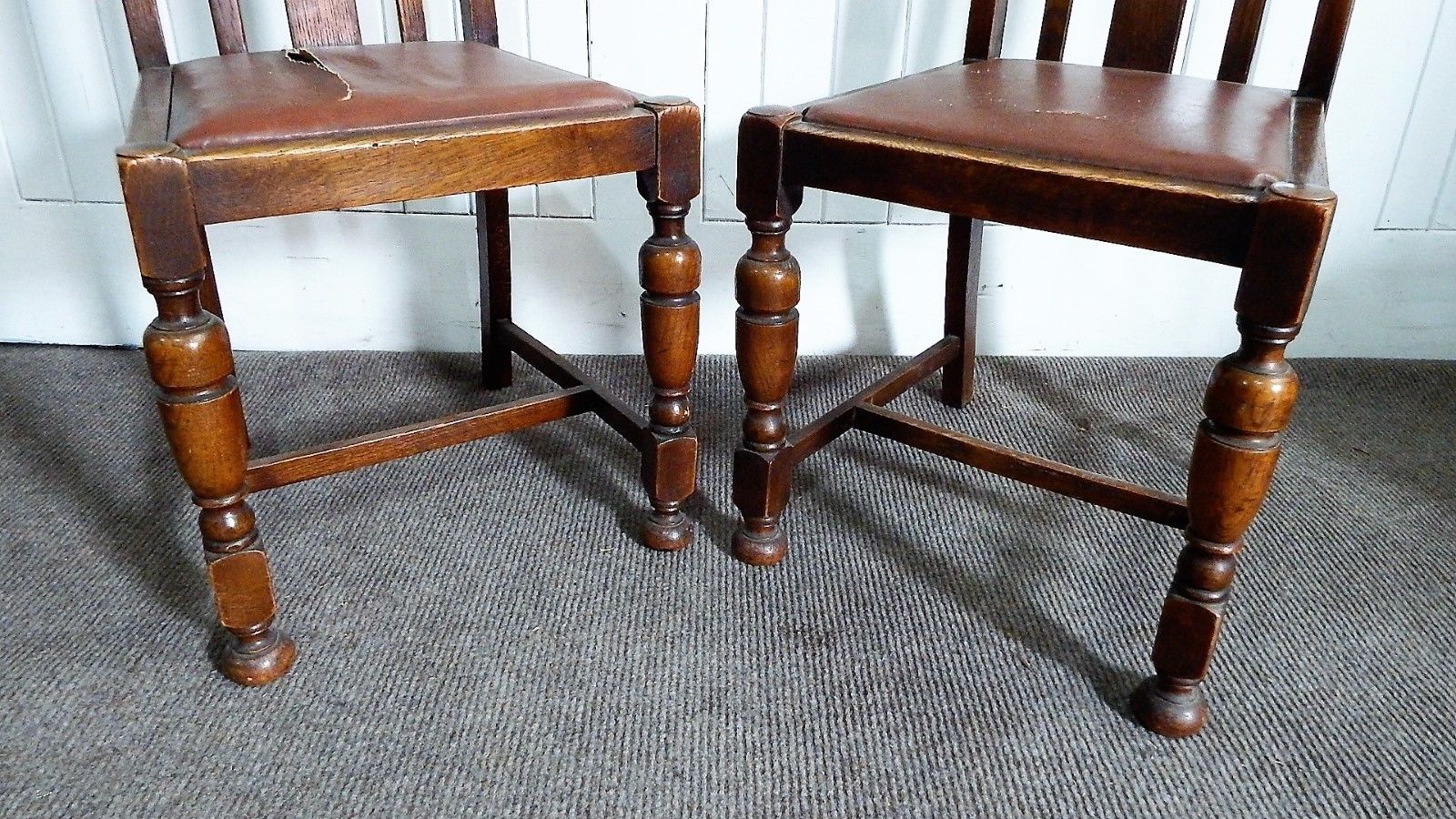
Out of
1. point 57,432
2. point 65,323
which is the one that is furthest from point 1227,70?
point 65,323

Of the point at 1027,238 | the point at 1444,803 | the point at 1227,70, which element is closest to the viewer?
the point at 1444,803

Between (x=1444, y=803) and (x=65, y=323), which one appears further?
(x=65, y=323)

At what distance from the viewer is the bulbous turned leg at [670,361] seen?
3.04 ft

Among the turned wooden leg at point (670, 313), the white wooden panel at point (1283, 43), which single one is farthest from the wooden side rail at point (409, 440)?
the white wooden panel at point (1283, 43)

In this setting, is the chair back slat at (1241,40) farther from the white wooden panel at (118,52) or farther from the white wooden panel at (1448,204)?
the white wooden panel at (118,52)

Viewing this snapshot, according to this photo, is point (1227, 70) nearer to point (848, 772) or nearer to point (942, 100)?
point (942, 100)

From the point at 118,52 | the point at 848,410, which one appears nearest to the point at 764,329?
the point at 848,410

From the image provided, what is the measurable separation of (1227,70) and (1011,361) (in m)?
0.54

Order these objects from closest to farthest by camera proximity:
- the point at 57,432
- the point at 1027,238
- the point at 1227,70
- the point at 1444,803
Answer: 1. the point at 1444,803
2. the point at 1227,70
3. the point at 57,432
4. the point at 1027,238

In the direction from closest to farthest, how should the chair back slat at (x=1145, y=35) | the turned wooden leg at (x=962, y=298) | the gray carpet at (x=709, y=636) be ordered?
the gray carpet at (x=709, y=636)
the chair back slat at (x=1145, y=35)
the turned wooden leg at (x=962, y=298)

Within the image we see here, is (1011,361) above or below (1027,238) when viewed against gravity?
below

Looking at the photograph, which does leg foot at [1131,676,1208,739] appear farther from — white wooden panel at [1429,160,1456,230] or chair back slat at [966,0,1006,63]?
white wooden panel at [1429,160,1456,230]

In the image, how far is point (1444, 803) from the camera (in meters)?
0.78

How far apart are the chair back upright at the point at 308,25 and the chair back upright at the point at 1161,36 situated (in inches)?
19.3
